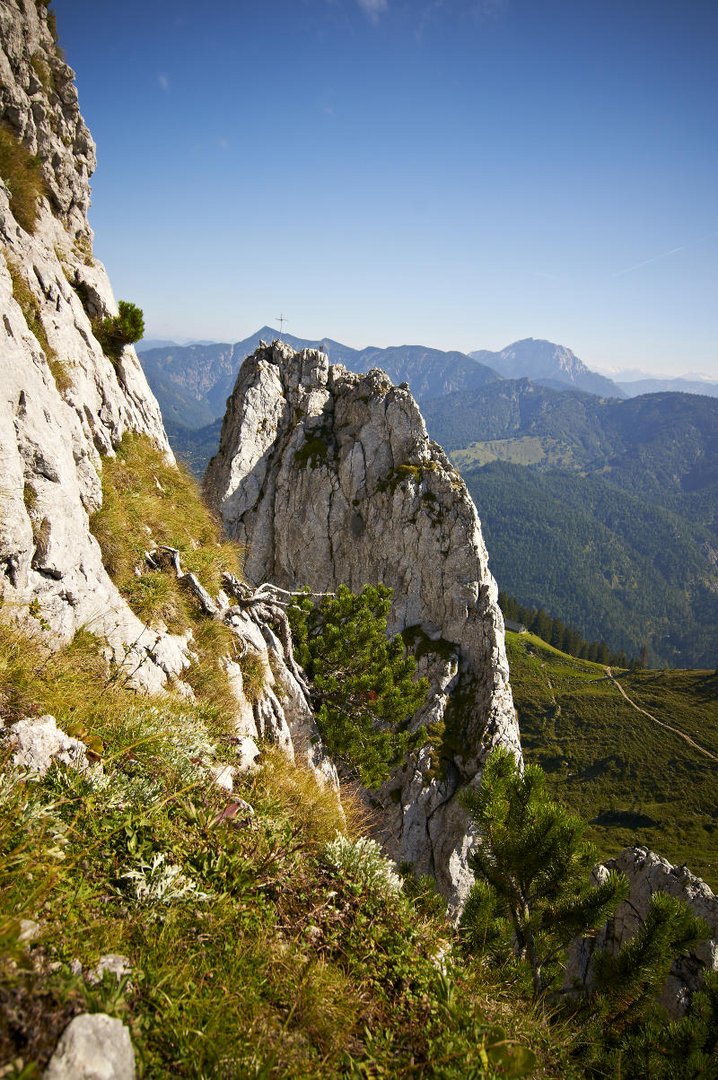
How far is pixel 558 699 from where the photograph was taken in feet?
389

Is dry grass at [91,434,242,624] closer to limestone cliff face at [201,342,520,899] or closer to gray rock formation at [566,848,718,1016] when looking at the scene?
gray rock formation at [566,848,718,1016]

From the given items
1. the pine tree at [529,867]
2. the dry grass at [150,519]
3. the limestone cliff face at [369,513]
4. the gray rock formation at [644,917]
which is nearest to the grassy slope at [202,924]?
the pine tree at [529,867]

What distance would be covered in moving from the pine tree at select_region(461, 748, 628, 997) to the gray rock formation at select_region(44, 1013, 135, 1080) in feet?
25.5

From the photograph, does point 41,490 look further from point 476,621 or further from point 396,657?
point 476,621

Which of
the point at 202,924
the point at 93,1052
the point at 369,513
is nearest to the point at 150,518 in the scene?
the point at 202,924

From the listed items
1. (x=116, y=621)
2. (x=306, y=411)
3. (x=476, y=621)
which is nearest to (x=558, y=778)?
(x=476, y=621)

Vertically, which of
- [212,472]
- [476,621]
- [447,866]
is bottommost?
[447,866]

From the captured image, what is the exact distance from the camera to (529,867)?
9789 mm

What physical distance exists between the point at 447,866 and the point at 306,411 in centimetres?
3705

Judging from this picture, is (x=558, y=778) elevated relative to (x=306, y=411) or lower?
lower

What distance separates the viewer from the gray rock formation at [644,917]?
671 inches

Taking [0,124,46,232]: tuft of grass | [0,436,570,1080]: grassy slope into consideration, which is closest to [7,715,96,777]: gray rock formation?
[0,436,570,1080]: grassy slope

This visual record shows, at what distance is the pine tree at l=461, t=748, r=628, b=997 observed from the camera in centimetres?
955

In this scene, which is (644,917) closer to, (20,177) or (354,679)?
(354,679)
